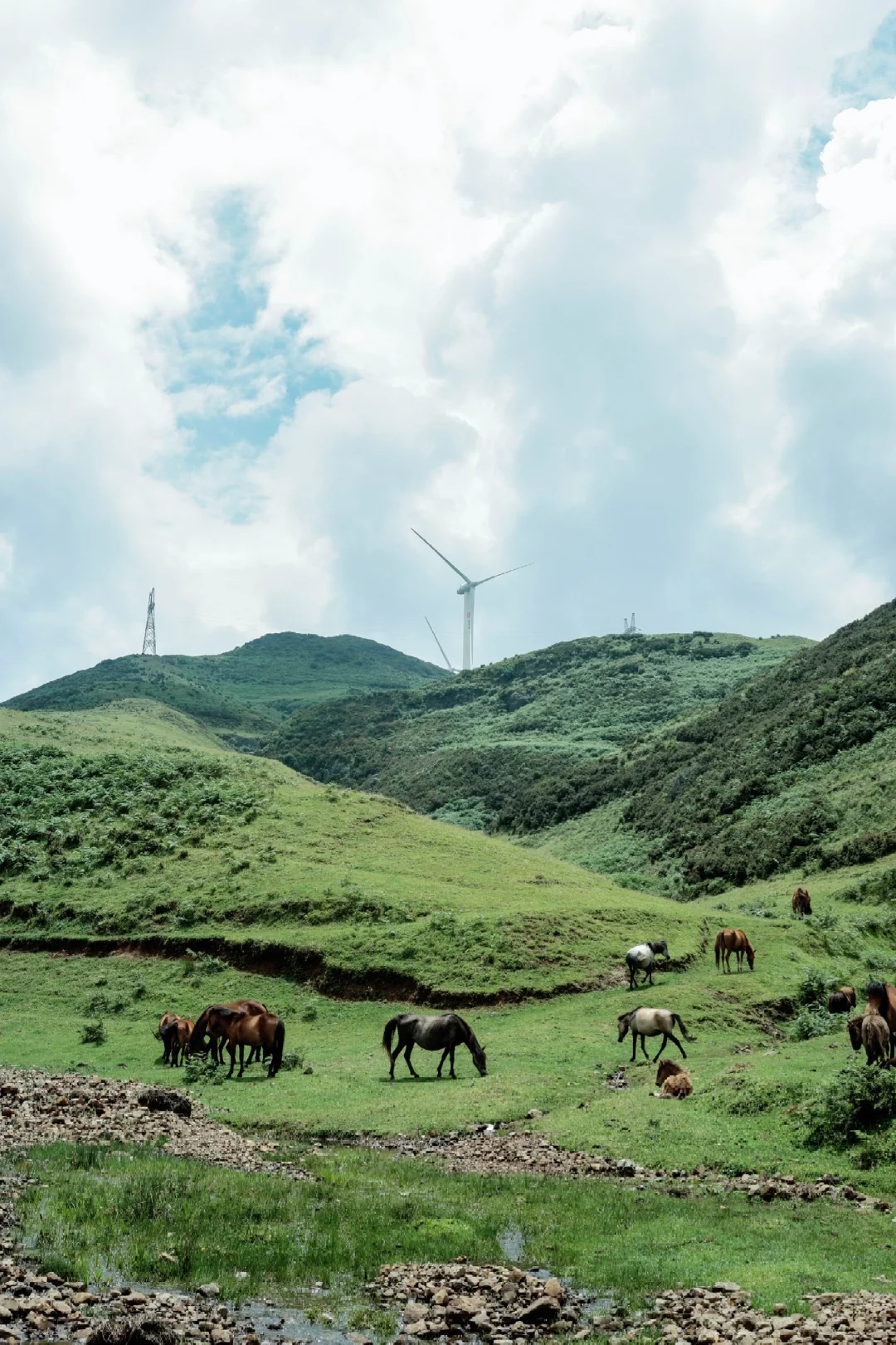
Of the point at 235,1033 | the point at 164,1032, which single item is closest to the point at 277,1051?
the point at 235,1033

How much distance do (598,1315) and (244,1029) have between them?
18013mm

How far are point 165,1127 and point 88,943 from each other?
24.1 meters

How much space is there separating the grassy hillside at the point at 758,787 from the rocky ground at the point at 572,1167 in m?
43.3

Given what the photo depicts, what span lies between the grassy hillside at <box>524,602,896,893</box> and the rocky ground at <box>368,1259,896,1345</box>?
50.5 m

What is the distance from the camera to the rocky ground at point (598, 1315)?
10.3m

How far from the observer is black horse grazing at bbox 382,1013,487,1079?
2625 centimetres

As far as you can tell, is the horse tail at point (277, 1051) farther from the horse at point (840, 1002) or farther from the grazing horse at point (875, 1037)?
the horse at point (840, 1002)

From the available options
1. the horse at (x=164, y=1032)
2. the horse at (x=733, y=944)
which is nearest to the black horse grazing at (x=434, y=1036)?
the horse at (x=164, y=1032)

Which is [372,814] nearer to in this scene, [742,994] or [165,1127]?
[742,994]

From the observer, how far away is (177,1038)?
2891 centimetres

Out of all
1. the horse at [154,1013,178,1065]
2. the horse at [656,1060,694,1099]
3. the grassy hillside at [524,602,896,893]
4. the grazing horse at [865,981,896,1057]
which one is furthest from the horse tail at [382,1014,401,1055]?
the grassy hillside at [524,602,896,893]

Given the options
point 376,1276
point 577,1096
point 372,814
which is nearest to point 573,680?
point 372,814

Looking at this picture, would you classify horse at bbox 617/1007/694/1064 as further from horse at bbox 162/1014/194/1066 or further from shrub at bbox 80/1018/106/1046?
shrub at bbox 80/1018/106/1046

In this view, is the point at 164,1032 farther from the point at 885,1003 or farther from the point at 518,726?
the point at 518,726
